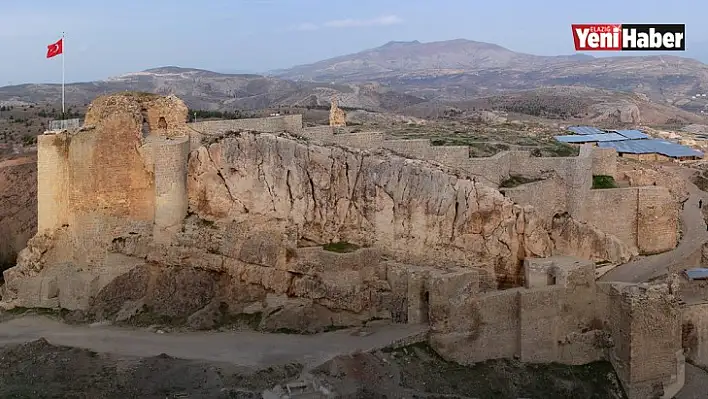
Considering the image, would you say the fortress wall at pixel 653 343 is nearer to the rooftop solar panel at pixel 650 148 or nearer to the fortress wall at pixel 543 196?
the fortress wall at pixel 543 196

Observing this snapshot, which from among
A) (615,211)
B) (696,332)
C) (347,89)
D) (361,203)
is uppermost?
(347,89)

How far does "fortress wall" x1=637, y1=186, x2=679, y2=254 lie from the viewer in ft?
92.1

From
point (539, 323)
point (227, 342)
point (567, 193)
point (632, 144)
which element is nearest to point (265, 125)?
point (227, 342)

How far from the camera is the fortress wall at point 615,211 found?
90.9 ft

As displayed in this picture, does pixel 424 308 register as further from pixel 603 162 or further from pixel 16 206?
pixel 16 206

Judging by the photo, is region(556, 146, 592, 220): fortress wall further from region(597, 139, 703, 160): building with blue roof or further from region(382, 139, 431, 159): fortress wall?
region(597, 139, 703, 160): building with blue roof

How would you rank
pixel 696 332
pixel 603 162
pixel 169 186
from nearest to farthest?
pixel 696 332
pixel 169 186
pixel 603 162

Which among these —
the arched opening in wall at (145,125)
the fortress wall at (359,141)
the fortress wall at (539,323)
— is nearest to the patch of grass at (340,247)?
the fortress wall at (359,141)

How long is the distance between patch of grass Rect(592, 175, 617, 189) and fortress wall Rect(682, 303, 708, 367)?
626 cm

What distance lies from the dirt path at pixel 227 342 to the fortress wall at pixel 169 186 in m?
4.09

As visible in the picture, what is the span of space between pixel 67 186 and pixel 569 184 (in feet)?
59.9

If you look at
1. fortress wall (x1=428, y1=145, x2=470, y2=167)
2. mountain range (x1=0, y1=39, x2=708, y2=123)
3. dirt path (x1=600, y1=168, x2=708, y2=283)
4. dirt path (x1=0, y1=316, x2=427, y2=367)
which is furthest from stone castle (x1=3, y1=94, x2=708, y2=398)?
mountain range (x1=0, y1=39, x2=708, y2=123)

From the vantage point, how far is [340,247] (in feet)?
86.0

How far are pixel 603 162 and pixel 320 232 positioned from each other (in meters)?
11.8
